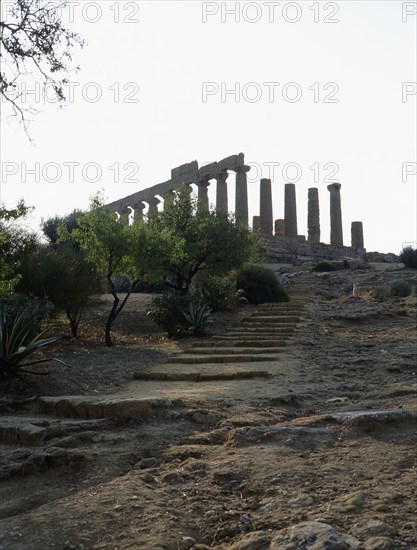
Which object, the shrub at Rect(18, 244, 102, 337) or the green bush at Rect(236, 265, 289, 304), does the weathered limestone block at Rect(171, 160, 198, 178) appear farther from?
the shrub at Rect(18, 244, 102, 337)

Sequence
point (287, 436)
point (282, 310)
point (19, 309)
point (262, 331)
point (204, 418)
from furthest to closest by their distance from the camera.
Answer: point (282, 310) < point (262, 331) < point (19, 309) < point (204, 418) < point (287, 436)

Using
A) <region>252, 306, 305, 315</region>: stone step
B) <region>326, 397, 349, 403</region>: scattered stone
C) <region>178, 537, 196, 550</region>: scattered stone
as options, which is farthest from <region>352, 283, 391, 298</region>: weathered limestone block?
<region>178, 537, 196, 550</region>: scattered stone

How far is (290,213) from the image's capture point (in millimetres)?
50812

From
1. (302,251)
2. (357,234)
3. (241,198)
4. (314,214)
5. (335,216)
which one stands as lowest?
(302,251)

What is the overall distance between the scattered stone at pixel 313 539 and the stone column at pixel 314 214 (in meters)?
48.7

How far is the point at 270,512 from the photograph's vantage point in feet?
14.5

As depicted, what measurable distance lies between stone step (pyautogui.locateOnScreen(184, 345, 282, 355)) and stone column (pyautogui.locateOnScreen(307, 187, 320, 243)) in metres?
39.1

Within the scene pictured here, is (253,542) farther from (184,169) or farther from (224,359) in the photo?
(184,169)

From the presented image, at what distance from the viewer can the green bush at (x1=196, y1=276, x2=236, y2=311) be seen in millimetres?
21203

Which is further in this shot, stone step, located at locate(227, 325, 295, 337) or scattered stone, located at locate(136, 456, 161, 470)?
stone step, located at locate(227, 325, 295, 337)

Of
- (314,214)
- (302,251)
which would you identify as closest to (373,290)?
(302,251)

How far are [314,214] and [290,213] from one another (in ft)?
7.92

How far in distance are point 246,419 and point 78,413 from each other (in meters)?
1.70

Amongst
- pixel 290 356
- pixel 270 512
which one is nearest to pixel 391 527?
pixel 270 512
